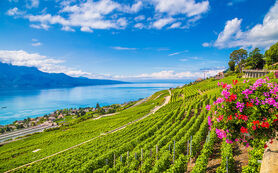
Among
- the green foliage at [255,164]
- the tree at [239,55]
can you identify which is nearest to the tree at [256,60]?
the tree at [239,55]

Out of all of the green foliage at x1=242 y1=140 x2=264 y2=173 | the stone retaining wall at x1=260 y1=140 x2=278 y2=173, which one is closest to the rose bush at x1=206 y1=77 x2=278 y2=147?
the stone retaining wall at x1=260 y1=140 x2=278 y2=173

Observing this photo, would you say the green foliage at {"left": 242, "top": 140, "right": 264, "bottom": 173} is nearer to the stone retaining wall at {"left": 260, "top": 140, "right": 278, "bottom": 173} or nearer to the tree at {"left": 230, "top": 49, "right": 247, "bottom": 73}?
the stone retaining wall at {"left": 260, "top": 140, "right": 278, "bottom": 173}

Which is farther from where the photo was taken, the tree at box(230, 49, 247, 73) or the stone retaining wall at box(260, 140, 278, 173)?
the tree at box(230, 49, 247, 73)

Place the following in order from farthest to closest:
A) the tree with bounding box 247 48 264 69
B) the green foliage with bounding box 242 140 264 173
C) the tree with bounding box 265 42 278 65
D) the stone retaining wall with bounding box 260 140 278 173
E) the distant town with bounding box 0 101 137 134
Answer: the distant town with bounding box 0 101 137 134
the tree with bounding box 247 48 264 69
the tree with bounding box 265 42 278 65
the green foliage with bounding box 242 140 264 173
the stone retaining wall with bounding box 260 140 278 173

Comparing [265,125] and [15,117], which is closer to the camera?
[265,125]

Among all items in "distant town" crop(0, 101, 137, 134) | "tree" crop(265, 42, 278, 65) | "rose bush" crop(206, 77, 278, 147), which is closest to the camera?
"rose bush" crop(206, 77, 278, 147)

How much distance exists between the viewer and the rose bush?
190 inches

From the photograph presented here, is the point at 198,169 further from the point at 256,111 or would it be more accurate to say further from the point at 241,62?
the point at 241,62

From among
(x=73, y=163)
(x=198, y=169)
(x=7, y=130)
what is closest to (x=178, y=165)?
(x=198, y=169)

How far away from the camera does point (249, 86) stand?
528 centimetres

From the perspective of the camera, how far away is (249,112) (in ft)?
16.9

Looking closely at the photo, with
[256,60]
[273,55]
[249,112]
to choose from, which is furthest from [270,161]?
[256,60]

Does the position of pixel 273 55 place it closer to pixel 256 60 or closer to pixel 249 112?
pixel 256 60

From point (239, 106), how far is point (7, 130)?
121588mm
